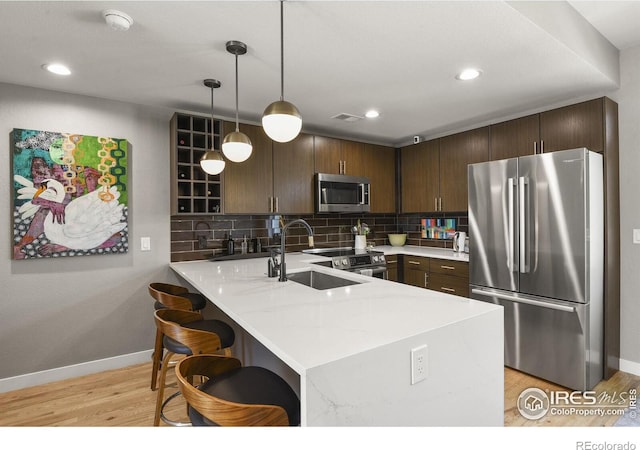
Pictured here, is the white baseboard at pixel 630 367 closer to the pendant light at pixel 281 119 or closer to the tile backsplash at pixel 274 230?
A: the tile backsplash at pixel 274 230

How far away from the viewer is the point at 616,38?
8.36ft

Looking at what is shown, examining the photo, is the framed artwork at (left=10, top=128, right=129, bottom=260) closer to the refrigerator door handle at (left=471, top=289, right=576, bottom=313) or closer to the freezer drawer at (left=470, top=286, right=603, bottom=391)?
the refrigerator door handle at (left=471, top=289, right=576, bottom=313)

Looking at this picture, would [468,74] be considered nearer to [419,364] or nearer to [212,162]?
[212,162]

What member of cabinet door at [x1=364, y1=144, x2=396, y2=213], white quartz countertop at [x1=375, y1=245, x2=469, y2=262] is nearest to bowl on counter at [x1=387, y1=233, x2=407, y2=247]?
white quartz countertop at [x1=375, y1=245, x2=469, y2=262]

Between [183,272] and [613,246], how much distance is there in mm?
3364

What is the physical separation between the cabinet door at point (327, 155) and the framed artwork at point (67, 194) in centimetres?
186

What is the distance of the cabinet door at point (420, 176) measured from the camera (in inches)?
159

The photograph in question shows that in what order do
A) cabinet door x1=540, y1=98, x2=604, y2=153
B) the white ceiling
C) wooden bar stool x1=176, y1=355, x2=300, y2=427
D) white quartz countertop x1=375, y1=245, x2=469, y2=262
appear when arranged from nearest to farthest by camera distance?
wooden bar stool x1=176, y1=355, x2=300, y2=427 → the white ceiling → cabinet door x1=540, y1=98, x2=604, y2=153 → white quartz countertop x1=375, y1=245, x2=469, y2=262

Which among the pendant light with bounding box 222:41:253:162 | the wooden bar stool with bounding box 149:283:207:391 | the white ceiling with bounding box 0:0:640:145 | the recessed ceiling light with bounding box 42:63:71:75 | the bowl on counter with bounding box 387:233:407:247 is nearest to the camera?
the white ceiling with bounding box 0:0:640:145

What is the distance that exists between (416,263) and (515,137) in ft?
5.17

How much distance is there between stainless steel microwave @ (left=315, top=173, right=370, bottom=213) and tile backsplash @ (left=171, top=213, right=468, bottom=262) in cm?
39

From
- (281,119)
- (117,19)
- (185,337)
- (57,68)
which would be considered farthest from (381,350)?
(57,68)

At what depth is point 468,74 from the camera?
2.42 m

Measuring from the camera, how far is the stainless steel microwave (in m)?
3.73
